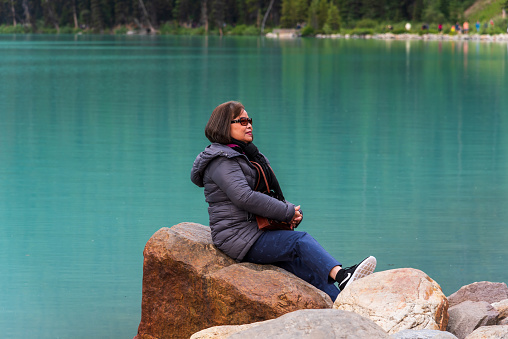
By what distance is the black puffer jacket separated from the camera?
4660mm

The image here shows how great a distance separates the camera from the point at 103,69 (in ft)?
116

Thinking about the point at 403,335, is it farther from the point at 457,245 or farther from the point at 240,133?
the point at 457,245

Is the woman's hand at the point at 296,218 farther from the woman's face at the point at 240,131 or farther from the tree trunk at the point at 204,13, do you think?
the tree trunk at the point at 204,13

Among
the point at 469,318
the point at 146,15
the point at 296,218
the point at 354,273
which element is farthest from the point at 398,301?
the point at 146,15

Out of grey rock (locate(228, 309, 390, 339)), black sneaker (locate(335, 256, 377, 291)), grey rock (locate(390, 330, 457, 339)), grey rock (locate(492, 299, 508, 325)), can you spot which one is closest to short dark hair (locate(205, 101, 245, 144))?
black sneaker (locate(335, 256, 377, 291))

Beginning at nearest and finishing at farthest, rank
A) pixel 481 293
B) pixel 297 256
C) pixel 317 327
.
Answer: pixel 317 327 < pixel 297 256 < pixel 481 293

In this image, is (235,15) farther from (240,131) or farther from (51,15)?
(240,131)

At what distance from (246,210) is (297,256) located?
0.42 m

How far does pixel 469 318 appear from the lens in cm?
453

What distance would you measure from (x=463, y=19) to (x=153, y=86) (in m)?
79.3

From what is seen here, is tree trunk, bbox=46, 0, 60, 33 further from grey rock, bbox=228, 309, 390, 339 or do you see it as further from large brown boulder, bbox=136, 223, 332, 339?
grey rock, bbox=228, 309, 390, 339

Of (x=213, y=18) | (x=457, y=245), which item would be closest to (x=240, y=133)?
(x=457, y=245)

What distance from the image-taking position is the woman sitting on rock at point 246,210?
466 centimetres

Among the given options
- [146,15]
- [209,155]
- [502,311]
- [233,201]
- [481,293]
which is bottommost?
[481,293]
